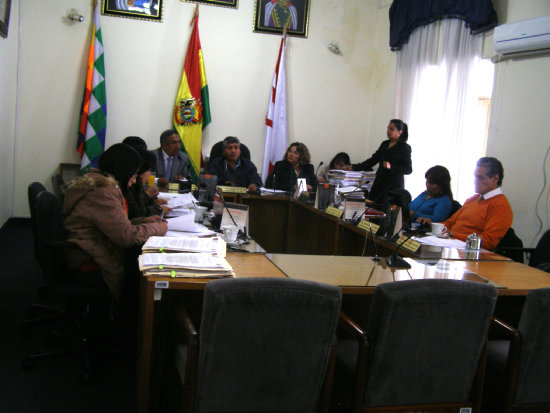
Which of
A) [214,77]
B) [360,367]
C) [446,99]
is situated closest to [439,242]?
[360,367]

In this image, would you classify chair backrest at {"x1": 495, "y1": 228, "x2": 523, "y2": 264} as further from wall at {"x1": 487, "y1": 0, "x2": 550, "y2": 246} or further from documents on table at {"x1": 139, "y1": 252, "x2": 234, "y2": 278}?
documents on table at {"x1": 139, "y1": 252, "x2": 234, "y2": 278}

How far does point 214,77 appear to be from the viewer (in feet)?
21.0

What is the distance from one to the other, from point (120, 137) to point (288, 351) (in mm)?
5117

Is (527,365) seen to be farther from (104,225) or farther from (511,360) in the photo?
(104,225)

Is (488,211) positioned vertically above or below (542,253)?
above

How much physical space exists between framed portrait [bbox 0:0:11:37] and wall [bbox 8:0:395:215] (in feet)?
2.70

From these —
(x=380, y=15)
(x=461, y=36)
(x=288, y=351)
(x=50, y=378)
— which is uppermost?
(x=380, y=15)

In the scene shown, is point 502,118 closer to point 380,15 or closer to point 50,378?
point 380,15

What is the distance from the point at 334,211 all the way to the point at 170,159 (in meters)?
2.35

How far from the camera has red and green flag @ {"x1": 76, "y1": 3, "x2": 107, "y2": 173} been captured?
5.86 meters

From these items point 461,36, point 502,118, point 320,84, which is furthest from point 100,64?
point 502,118

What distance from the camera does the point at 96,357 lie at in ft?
8.85

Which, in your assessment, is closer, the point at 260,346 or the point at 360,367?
the point at 260,346

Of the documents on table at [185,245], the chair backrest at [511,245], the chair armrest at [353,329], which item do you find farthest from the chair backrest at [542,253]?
the documents on table at [185,245]
